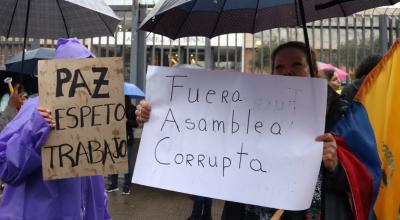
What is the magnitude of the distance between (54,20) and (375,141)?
2.56 meters

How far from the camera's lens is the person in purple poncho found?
96.3 inches

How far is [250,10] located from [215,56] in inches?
195

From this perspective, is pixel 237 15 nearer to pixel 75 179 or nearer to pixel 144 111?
pixel 144 111

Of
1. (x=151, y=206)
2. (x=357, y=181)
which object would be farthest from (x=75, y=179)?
(x=151, y=206)

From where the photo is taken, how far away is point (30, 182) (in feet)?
8.52

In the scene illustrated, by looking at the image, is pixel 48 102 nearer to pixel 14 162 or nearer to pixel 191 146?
pixel 14 162

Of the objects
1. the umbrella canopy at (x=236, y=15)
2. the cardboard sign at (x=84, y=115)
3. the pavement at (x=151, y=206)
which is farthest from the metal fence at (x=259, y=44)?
the cardboard sign at (x=84, y=115)

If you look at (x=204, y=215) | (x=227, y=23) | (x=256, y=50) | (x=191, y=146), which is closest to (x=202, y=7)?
(x=227, y=23)

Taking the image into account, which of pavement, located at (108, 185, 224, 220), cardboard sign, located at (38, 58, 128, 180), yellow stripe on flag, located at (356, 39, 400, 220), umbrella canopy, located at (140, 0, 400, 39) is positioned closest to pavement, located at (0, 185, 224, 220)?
pavement, located at (108, 185, 224, 220)

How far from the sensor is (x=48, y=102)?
2.43 metres

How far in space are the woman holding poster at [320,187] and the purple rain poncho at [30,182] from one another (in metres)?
0.59

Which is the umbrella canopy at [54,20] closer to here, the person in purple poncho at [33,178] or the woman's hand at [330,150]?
the person in purple poncho at [33,178]

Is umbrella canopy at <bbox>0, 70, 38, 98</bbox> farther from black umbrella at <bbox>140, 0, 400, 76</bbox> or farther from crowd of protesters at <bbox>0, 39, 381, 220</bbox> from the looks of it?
black umbrella at <bbox>140, 0, 400, 76</bbox>

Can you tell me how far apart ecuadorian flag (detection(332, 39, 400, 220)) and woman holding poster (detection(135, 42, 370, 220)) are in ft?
0.10
